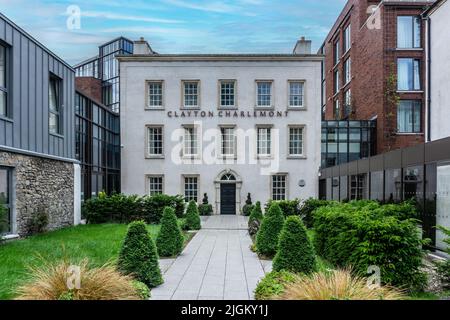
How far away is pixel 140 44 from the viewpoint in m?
30.1

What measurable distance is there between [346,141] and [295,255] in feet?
79.3

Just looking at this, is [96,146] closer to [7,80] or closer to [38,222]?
[38,222]

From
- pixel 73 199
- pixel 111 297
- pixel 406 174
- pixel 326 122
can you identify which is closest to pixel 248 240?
pixel 406 174

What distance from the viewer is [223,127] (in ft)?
100

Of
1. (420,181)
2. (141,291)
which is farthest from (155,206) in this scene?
(141,291)

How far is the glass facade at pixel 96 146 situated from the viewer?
941 inches

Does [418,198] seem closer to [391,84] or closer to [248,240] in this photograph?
[248,240]

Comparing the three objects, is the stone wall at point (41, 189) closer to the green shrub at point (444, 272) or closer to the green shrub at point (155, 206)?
the green shrub at point (155, 206)

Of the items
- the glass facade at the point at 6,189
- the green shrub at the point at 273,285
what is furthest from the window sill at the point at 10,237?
the green shrub at the point at 273,285

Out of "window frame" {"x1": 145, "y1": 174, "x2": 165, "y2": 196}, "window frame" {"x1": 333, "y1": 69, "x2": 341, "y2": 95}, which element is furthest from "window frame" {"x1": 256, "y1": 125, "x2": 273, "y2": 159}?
"window frame" {"x1": 333, "y1": 69, "x2": 341, "y2": 95}

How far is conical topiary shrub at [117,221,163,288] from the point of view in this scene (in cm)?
761

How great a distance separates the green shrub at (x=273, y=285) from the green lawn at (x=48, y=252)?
270cm

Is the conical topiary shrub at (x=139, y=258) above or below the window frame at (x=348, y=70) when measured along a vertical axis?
below

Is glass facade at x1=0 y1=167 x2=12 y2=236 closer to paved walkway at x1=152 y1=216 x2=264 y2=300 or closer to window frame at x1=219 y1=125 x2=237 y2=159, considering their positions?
paved walkway at x1=152 y1=216 x2=264 y2=300
